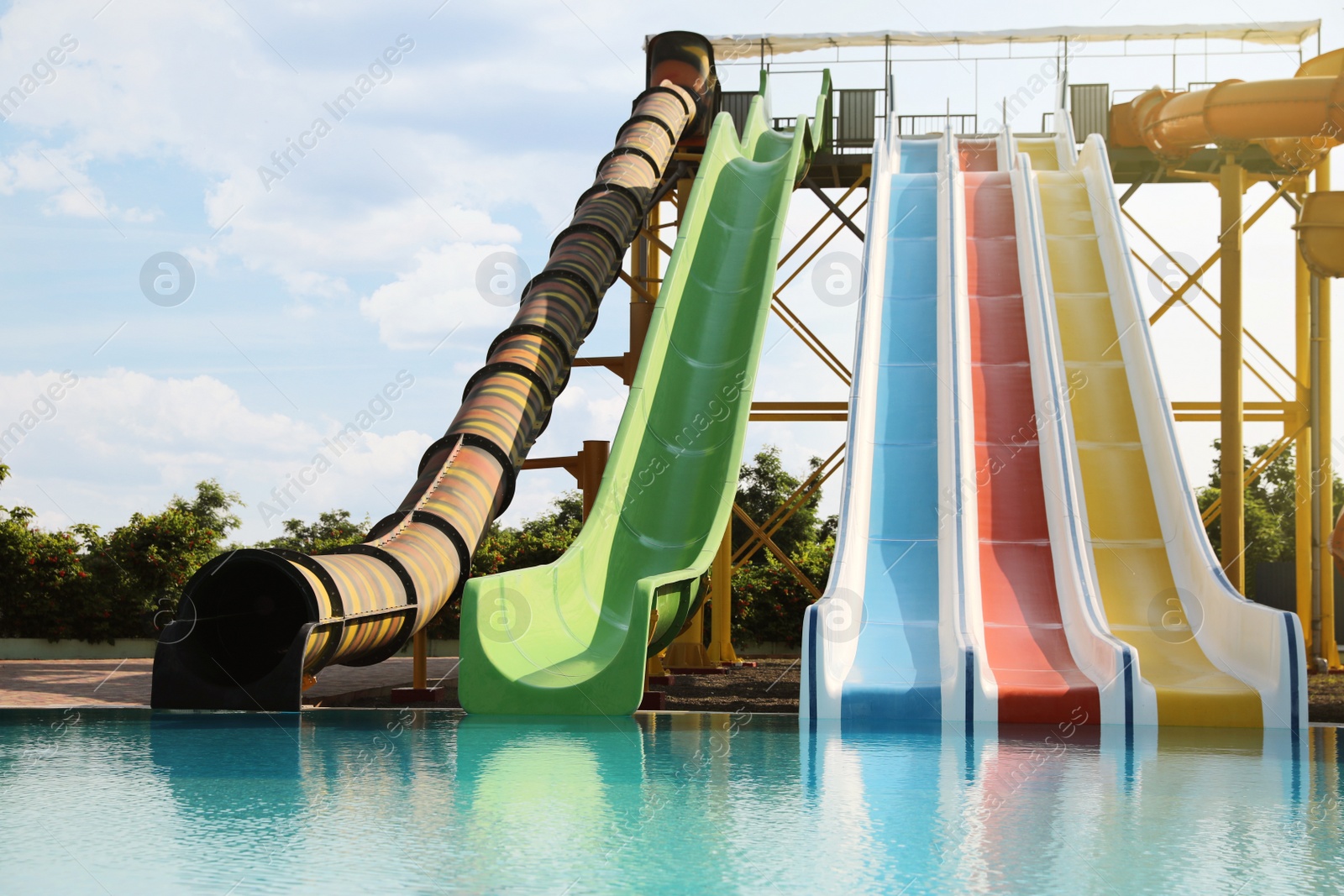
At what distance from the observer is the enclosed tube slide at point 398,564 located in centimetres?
690

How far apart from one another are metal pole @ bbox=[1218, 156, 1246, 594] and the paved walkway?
305 inches

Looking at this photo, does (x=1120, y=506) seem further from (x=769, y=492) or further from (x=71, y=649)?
(x=769, y=492)

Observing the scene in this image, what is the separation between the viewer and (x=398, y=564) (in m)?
7.63

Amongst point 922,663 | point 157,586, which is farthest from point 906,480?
point 157,586

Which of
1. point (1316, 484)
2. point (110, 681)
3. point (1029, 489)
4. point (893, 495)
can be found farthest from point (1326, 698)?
point (110, 681)

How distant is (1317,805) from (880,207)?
9.37 meters

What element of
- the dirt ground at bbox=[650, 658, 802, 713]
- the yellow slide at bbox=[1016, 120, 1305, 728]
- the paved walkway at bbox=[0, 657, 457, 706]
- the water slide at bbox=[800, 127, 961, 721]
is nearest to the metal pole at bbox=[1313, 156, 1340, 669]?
the yellow slide at bbox=[1016, 120, 1305, 728]

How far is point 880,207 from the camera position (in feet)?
42.7

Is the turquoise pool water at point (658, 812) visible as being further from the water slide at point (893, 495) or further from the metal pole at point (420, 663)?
the metal pole at point (420, 663)

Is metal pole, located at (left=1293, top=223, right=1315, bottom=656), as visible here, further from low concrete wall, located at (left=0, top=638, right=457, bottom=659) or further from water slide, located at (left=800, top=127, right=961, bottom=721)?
low concrete wall, located at (left=0, top=638, right=457, bottom=659)

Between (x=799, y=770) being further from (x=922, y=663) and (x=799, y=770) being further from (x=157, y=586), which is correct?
(x=157, y=586)

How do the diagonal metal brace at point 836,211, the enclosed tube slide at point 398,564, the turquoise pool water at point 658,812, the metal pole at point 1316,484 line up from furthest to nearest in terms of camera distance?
the diagonal metal brace at point 836,211, the metal pole at point 1316,484, the enclosed tube slide at point 398,564, the turquoise pool water at point 658,812

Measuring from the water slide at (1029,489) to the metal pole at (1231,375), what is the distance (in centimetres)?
79

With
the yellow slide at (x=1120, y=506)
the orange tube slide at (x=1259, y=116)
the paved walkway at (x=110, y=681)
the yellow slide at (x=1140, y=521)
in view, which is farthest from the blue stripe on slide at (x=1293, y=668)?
the orange tube slide at (x=1259, y=116)
